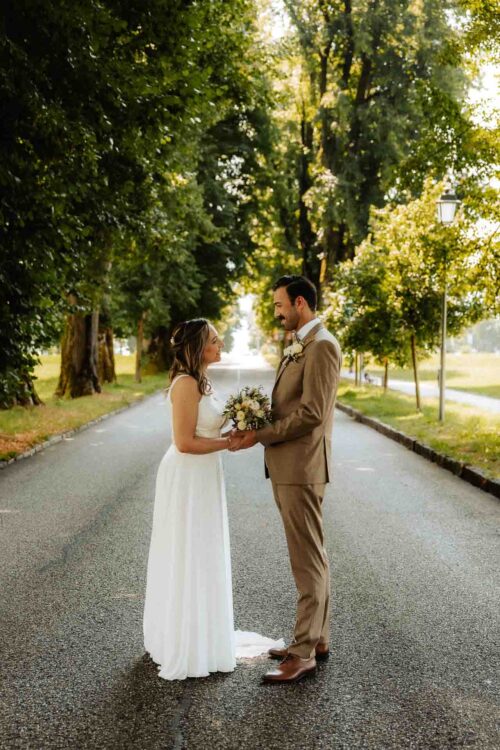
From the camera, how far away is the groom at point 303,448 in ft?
14.3

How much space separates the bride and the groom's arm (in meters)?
0.32

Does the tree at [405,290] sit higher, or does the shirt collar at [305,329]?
the tree at [405,290]

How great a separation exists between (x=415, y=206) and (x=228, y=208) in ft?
53.0

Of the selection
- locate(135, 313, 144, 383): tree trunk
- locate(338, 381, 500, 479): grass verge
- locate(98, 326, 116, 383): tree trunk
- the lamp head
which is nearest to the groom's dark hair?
locate(338, 381, 500, 479): grass verge

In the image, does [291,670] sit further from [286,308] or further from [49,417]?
[49,417]

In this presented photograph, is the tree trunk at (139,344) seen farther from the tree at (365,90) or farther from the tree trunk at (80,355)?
the tree at (365,90)

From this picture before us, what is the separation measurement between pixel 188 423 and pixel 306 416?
0.70 metres

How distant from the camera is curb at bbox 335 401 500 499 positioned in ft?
35.1

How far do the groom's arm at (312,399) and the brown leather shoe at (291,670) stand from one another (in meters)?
1.22

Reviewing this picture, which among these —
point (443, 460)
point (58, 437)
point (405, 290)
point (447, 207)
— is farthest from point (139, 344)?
point (443, 460)

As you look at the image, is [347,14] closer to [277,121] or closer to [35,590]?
[277,121]

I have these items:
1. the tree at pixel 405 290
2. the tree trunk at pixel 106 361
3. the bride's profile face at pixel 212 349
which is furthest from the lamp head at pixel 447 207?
the tree trunk at pixel 106 361

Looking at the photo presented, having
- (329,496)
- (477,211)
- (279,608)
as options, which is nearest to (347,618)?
(279,608)

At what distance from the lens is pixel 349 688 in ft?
14.0
